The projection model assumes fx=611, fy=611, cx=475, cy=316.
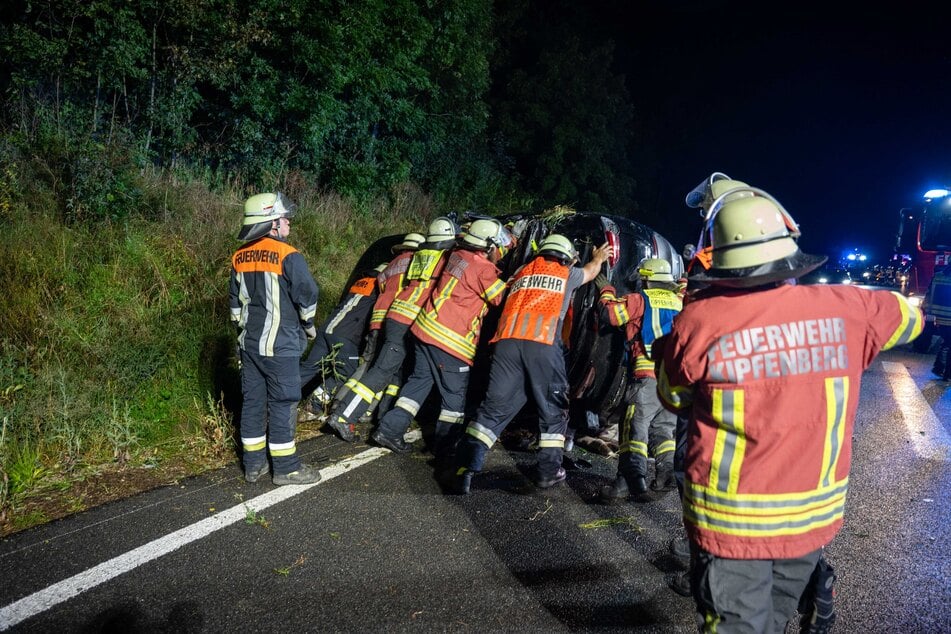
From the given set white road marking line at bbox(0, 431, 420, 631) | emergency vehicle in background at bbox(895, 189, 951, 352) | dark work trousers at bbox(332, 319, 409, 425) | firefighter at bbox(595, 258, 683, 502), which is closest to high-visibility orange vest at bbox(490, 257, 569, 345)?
firefighter at bbox(595, 258, 683, 502)

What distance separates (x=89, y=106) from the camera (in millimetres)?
7875

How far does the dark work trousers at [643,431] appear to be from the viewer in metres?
4.40

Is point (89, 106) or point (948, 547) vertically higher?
point (89, 106)

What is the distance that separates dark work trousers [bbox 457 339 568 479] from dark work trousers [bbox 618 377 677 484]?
0.48 meters

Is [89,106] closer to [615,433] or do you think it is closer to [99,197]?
[99,197]

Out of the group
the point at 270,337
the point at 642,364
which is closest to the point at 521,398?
the point at 642,364

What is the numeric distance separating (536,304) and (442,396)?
121 cm

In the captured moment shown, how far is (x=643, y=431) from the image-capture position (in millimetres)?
4516

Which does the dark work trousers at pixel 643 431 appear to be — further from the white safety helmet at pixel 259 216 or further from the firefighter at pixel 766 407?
the white safety helmet at pixel 259 216

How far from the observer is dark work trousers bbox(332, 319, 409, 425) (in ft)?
17.6

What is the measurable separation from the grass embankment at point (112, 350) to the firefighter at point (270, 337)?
0.63m

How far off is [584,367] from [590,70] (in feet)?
58.7

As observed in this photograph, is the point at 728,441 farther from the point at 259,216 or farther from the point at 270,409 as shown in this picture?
the point at 259,216

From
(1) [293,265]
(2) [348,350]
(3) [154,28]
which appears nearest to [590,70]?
(3) [154,28]
